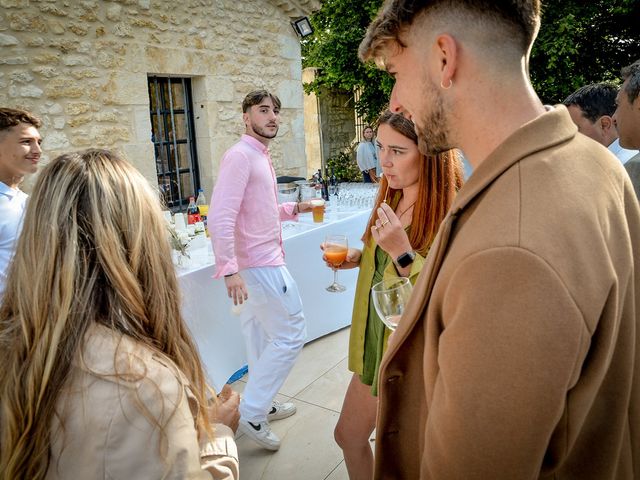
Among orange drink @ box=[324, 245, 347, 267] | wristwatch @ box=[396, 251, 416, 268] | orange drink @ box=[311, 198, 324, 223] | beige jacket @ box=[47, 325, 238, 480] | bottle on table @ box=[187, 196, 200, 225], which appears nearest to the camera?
beige jacket @ box=[47, 325, 238, 480]

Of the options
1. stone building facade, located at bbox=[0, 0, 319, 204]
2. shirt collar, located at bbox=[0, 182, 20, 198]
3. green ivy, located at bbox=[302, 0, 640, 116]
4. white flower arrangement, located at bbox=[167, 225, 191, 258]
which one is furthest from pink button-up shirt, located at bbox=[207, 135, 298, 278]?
green ivy, located at bbox=[302, 0, 640, 116]

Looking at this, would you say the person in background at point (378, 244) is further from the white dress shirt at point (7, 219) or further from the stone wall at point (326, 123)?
the stone wall at point (326, 123)

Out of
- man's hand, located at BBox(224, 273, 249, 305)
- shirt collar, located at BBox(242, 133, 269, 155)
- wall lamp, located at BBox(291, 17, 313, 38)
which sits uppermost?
wall lamp, located at BBox(291, 17, 313, 38)

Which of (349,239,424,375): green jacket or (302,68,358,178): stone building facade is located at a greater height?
(302,68,358,178): stone building facade

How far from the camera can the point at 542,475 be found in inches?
34.9

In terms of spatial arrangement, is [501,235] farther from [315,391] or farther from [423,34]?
[315,391]

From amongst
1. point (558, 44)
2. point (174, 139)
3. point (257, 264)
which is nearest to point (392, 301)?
point (257, 264)

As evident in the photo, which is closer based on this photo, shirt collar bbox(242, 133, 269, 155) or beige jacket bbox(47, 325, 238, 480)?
beige jacket bbox(47, 325, 238, 480)

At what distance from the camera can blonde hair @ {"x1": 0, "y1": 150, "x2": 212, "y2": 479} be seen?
97 centimetres

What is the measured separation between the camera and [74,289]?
1.06 meters

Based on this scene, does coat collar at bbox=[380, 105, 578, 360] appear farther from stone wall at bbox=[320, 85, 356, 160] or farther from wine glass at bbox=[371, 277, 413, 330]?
stone wall at bbox=[320, 85, 356, 160]

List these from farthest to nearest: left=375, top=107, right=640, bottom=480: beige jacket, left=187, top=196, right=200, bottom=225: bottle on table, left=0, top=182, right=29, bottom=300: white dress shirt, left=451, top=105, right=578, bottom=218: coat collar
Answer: left=187, top=196, right=200, bottom=225: bottle on table, left=0, top=182, right=29, bottom=300: white dress shirt, left=451, top=105, right=578, bottom=218: coat collar, left=375, top=107, right=640, bottom=480: beige jacket

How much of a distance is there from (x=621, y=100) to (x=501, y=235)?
2.50m

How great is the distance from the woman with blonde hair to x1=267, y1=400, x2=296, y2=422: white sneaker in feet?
6.71
